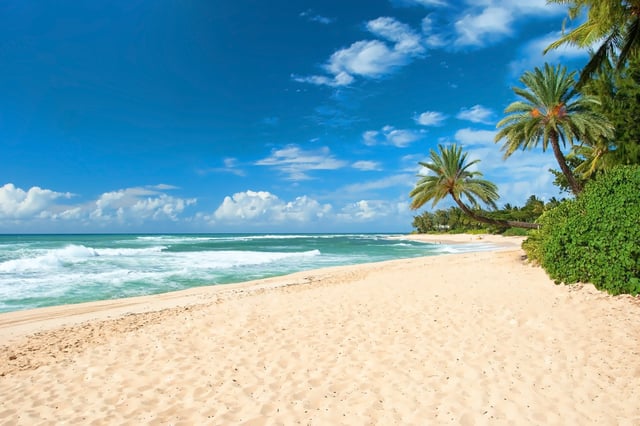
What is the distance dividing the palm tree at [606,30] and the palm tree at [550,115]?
2.15 metres

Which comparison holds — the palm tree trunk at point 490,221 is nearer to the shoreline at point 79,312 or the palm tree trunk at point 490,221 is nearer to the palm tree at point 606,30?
the palm tree at point 606,30

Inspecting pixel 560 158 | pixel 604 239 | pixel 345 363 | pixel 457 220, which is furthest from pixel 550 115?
pixel 457 220

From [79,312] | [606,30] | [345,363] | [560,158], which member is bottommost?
[79,312]

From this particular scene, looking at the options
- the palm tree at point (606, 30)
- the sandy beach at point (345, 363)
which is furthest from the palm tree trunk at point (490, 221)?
the sandy beach at point (345, 363)

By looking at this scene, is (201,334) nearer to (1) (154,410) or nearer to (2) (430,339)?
(1) (154,410)

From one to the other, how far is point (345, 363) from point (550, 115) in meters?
18.7

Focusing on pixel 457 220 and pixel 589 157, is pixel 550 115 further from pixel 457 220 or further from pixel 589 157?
pixel 457 220

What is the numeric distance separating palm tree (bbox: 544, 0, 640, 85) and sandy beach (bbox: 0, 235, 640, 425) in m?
8.81

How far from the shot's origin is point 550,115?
731 inches

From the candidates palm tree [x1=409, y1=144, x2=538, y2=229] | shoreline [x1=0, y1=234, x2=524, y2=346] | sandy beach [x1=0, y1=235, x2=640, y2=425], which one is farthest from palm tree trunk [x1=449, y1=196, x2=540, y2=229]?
shoreline [x1=0, y1=234, x2=524, y2=346]

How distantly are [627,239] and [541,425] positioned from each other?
611cm

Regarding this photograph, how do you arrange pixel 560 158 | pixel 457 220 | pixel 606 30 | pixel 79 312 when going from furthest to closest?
pixel 457 220 < pixel 560 158 < pixel 606 30 < pixel 79 312

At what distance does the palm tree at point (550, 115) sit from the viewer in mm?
A: 17797

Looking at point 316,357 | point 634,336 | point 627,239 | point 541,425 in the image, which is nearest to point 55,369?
point 316,357
